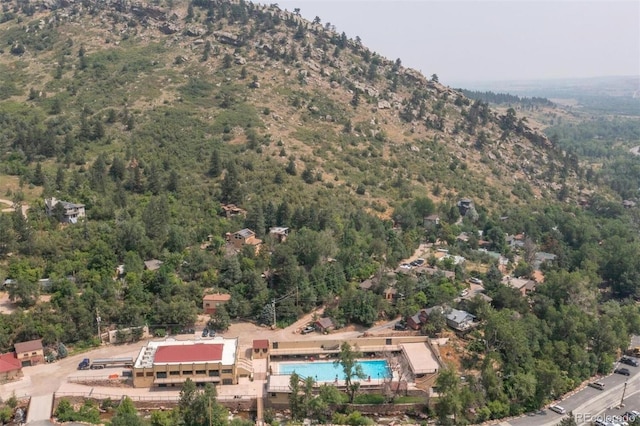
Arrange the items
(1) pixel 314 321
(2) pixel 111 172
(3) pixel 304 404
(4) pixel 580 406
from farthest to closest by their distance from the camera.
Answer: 1. (2) pixel 111 172
2. (1) pixel 314 321
3. (4) pixel 580 406
4. (3) pixel 304 404

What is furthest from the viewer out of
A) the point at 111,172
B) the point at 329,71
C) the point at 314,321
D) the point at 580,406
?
the point at 329,71

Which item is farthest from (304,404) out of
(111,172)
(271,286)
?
(111,172)

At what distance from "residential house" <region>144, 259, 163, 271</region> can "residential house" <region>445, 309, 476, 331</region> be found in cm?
2203

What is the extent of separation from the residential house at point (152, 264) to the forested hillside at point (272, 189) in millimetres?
751

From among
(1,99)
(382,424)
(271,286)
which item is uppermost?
(1,99)

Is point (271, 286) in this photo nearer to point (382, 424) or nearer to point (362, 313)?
point (362, 313)

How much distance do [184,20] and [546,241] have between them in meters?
67.8

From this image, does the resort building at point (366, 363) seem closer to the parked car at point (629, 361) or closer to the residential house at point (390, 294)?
the residential house at point (390, 294)

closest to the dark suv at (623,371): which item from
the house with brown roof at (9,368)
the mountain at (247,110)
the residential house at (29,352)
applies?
the mountain at (247,110)

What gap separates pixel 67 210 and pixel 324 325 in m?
24.0

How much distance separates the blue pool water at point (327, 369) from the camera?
3388 centimetres

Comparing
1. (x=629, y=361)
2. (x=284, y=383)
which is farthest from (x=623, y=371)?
(x=284, y=383)

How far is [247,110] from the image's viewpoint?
70.2 metres

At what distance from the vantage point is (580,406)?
32781 mm
